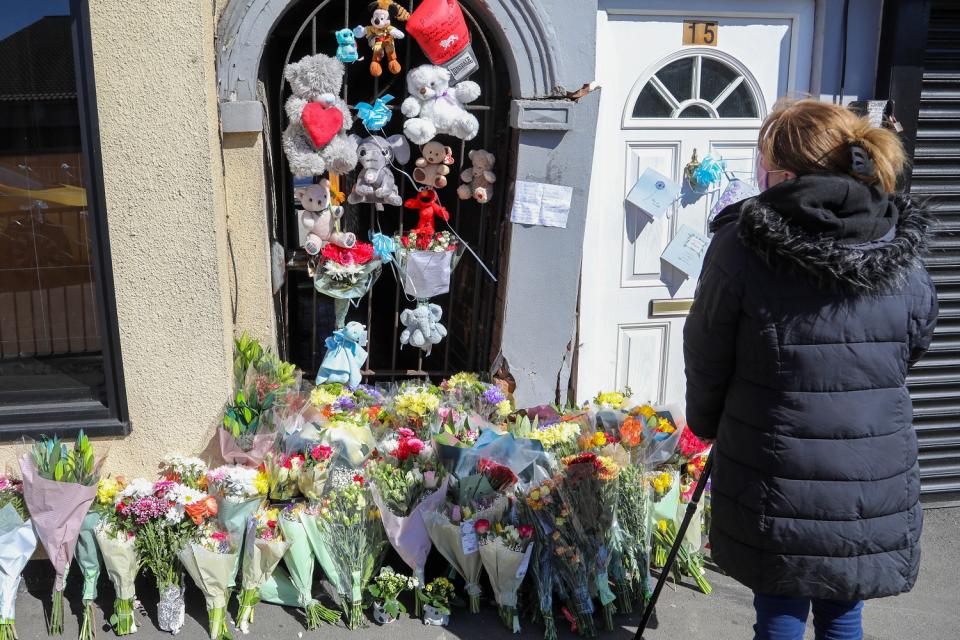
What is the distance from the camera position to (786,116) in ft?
7.66

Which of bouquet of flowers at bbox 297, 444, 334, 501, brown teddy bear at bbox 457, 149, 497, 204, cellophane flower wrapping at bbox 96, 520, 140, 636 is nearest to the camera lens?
cellophane flower wrapping at bbox 96, 520, 140, 636

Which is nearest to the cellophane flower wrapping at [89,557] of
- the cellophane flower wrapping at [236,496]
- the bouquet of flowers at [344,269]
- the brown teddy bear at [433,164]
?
the cellophane flower wrapping at [236,496]

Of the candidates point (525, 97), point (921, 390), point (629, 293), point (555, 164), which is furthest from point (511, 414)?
point (921, 390)

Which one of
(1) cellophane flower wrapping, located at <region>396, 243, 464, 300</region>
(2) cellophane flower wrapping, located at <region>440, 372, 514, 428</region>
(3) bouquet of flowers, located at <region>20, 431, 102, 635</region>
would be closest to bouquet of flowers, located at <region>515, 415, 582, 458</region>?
(2) cellophane flower wrapping, located at <region>440, 372, 514, 428</region>

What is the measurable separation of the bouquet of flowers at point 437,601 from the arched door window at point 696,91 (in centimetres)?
235

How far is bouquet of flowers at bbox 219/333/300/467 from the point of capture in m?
3.54

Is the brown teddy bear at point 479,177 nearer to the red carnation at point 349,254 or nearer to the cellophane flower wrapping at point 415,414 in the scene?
the red carnation at point 349,254

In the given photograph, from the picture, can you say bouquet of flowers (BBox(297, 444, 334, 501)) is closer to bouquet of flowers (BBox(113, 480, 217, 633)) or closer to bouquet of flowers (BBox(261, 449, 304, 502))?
bouquet of flowers (BBox(261, 449, 304, 502))

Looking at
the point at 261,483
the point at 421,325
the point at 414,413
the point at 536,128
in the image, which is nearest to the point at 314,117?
the point at 536,128

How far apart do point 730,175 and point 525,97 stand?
3.79ft

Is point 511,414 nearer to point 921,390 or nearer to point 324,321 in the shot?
point 324,321

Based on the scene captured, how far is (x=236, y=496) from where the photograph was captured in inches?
128

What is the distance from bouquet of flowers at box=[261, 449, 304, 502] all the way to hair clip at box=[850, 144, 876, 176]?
91.2 inches

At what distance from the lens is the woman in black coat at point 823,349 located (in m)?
2.23
